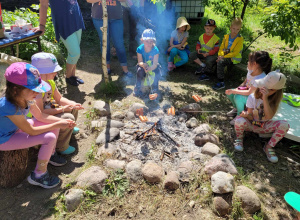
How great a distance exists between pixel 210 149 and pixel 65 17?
343 cm

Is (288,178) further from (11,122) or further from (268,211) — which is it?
(11,122)

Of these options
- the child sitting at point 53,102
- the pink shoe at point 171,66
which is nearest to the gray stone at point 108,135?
the child sitting at point 53,102

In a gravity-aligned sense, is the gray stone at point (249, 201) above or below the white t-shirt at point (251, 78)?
below

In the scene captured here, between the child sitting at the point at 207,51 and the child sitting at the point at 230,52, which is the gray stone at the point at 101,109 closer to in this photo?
the child sitting at the point at 230,52

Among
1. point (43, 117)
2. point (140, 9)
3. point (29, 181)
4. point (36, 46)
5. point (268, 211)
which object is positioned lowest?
point (268, 211)

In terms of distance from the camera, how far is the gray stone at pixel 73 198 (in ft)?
8.18

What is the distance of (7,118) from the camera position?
2404 mm

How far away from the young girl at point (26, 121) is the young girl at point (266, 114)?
2440mm

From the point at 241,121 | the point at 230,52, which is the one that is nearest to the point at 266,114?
the point at 241,121

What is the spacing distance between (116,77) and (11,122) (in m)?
3.31

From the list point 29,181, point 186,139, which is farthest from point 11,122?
point 186,139

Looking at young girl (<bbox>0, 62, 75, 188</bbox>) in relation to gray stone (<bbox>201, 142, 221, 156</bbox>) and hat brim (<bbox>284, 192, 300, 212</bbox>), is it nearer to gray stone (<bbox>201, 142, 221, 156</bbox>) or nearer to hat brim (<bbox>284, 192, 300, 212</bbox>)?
gray stone (<bbox>201, 142, 221, 156</bbox>)

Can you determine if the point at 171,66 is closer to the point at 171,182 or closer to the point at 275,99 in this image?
the point at 275,99

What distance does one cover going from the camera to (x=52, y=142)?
267 cm
